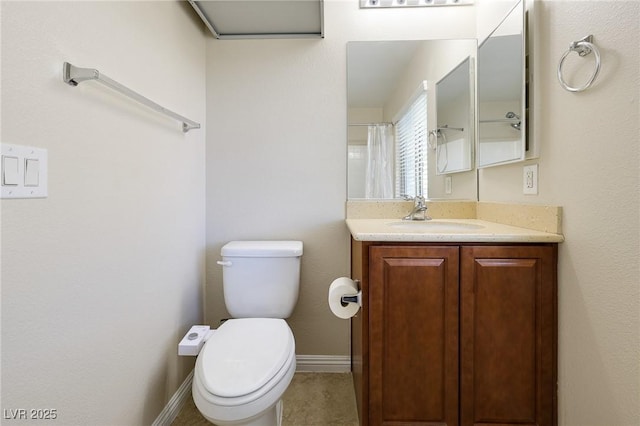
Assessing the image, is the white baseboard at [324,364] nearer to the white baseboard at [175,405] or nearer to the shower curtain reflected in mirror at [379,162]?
the white baseboard at [175,405]

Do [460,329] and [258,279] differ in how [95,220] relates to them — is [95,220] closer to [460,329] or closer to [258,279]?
[258,279]

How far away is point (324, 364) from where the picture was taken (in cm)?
197

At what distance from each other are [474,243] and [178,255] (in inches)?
52.8

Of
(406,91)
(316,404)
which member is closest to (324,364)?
(316,404)

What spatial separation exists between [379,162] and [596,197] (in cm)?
108

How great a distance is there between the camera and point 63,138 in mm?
899

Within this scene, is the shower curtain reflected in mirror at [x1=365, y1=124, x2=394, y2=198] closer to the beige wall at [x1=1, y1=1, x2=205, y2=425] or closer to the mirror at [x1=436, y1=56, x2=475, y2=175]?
the mirror at [x1=436, y1=56, x2=475, y2=175]

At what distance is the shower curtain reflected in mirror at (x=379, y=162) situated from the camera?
192cm

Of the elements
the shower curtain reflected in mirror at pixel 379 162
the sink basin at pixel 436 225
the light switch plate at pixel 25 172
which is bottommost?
the sink basin at pixel 436 225

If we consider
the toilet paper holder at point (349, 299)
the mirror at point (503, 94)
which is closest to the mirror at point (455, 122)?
the mirror at point (503, 94)

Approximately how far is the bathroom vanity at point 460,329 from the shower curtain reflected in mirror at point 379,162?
74 cm

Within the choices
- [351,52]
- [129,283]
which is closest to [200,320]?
[129,283]

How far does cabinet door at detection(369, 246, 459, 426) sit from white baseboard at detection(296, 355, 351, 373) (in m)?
0.75

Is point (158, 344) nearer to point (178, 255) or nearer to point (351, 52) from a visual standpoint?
point (178, 255)
